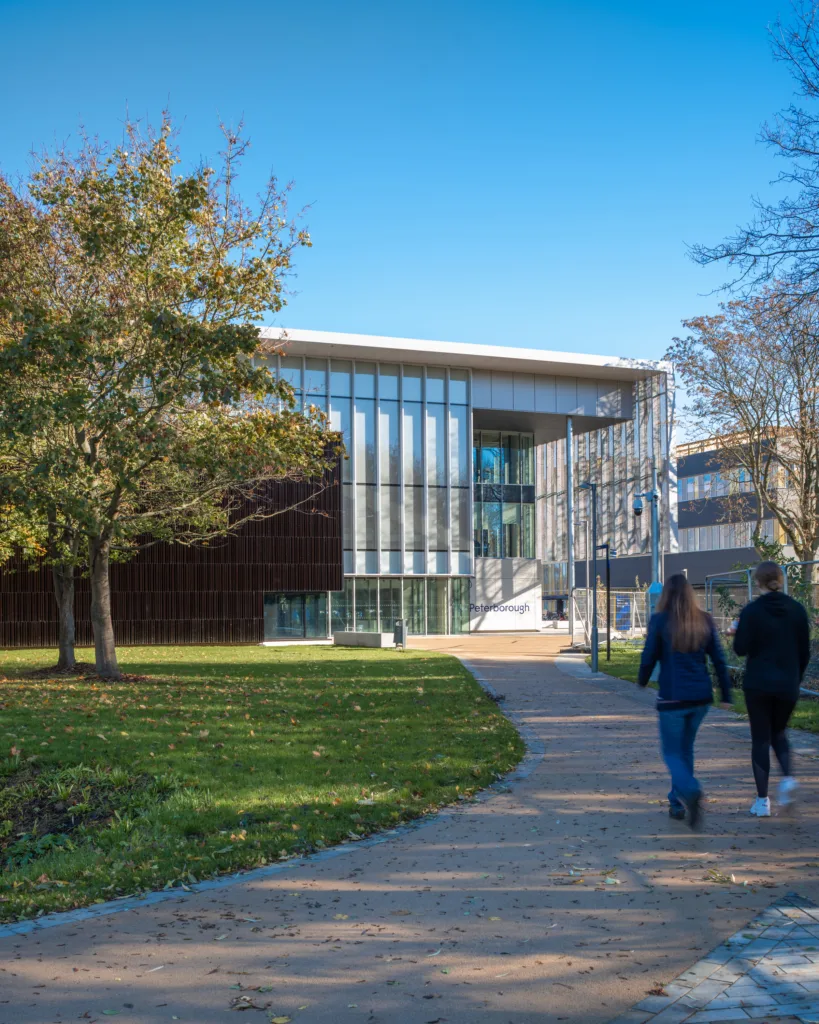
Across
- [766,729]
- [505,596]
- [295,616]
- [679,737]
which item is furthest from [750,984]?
[505,596]

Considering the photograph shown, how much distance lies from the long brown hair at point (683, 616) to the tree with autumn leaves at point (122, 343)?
9713 mm

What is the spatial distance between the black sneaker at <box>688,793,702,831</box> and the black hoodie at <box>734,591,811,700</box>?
41.8 inches

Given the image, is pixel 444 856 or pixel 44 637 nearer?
pixel 444 856

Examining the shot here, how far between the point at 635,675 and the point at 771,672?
13703 millimetres

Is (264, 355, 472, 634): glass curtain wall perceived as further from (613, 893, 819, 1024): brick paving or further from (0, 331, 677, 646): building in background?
(613, 893, 819, 1024): brick paving

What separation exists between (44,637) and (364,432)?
17.5 meters

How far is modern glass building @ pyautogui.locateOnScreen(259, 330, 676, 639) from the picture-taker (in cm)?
Answer: 4688

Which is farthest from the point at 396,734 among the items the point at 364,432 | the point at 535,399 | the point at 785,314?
the point at 535,399

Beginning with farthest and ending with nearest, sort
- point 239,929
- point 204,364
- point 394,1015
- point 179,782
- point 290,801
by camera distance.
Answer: point 204,364 → point 179,782 → point 290,801 → point 239,929 → point 394,1015

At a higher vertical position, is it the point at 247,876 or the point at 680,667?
the point at 680,667

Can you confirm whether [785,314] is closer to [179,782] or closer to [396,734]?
[396,734]

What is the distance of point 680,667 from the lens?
287 inches

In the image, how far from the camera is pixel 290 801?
8.11 metres

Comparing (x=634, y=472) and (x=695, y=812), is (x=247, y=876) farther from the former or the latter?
(x=634, y=472)
